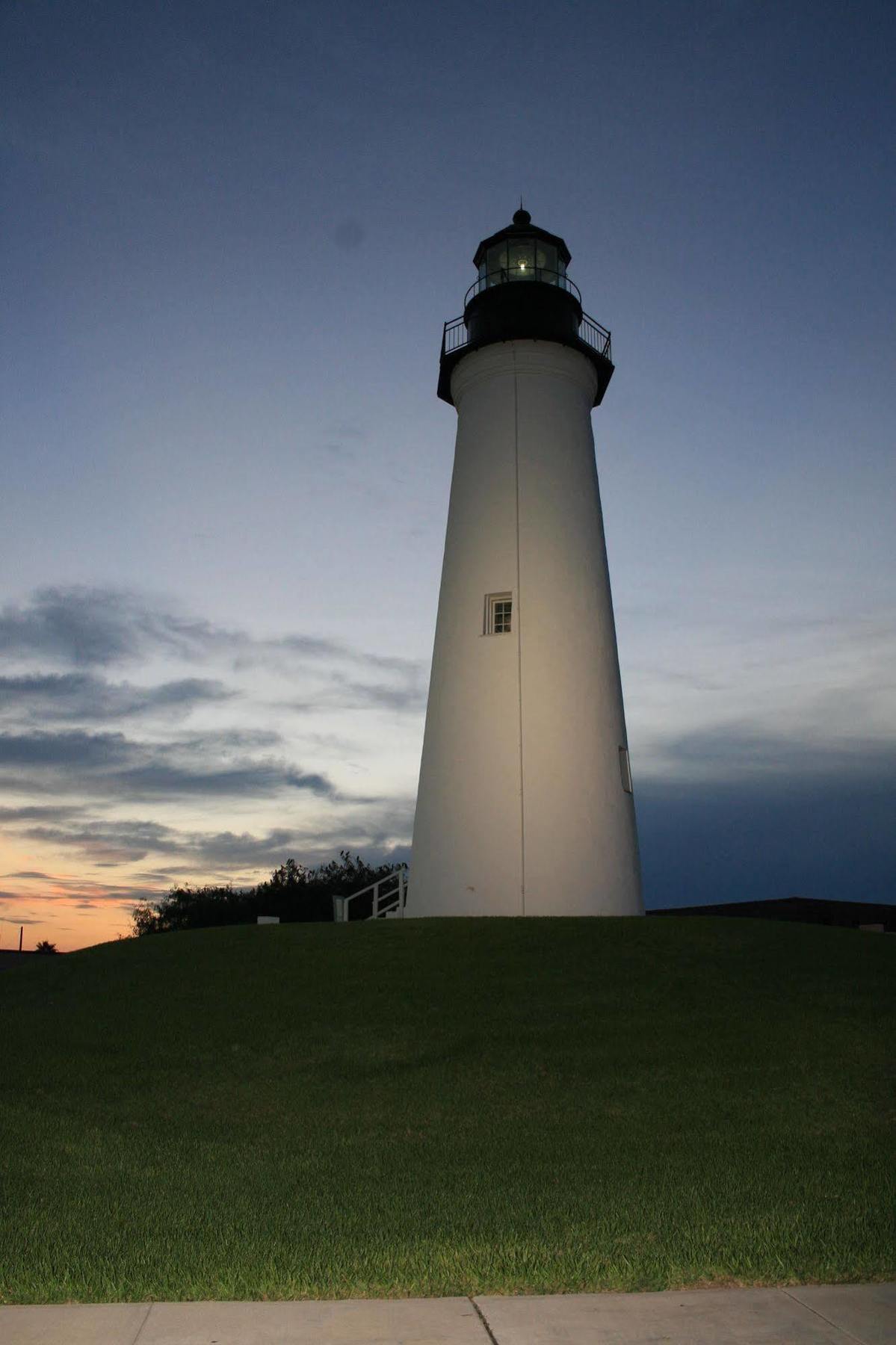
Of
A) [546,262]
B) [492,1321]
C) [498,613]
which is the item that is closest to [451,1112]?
[492,1321]

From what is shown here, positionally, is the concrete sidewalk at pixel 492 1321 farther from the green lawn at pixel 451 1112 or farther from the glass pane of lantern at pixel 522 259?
the glass pane of lantern at pixel 522 259

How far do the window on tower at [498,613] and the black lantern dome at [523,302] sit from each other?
6765 millimetres

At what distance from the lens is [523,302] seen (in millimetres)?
27656

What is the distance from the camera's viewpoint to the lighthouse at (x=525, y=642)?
24.2 m

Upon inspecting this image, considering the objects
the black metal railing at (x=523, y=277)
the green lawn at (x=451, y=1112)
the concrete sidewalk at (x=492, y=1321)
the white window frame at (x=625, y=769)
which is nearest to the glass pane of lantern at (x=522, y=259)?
the black metal railing at (x=523, y=277)

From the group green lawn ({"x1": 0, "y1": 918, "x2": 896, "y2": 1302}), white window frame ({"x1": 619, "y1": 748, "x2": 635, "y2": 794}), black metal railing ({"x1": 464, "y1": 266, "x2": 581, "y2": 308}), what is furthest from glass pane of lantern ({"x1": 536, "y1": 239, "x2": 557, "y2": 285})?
green lawn ({"x1": 0, "y1": 918, "x2": 896, "y2": 1302})

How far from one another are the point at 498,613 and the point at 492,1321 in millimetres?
20745

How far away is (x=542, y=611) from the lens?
2545cm

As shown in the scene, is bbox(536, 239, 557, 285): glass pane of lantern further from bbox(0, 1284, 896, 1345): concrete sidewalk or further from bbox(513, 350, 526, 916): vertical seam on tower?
bbox(0, 1284, 896, 1345): concrete sidewalk

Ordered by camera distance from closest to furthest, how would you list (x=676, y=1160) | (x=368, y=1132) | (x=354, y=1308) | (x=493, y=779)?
(x=354, y=1308)
(x=676, y=1160)
(x=368, y=1132)
(x=493, y=779)

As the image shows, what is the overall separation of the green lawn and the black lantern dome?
48.5 feet

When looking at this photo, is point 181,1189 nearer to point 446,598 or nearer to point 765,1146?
point 765,1146


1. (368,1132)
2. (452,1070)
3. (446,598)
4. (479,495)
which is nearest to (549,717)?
(446,598)

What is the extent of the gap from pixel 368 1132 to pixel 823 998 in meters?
7.72
